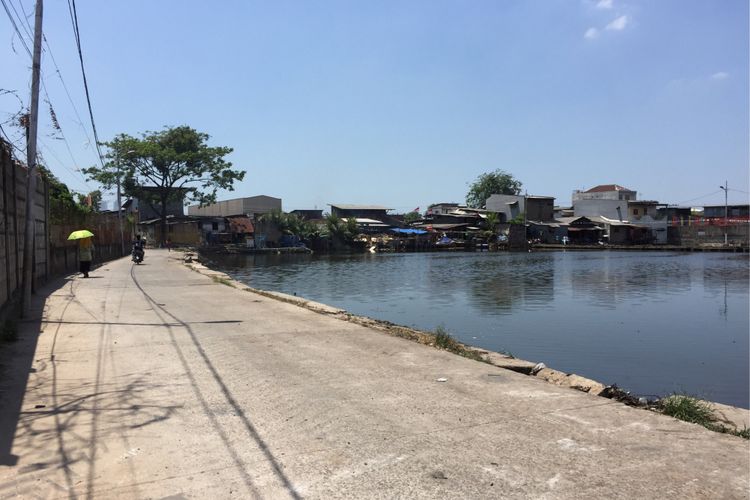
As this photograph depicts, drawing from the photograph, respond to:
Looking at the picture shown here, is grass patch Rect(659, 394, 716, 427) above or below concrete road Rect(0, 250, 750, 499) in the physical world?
below

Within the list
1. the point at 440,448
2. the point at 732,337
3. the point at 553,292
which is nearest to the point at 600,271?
the point at 553,292

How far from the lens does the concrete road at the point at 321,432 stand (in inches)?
141

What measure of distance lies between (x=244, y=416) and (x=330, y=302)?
16.0 meters

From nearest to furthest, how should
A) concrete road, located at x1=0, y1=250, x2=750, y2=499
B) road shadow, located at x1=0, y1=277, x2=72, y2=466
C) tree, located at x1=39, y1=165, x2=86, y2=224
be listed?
concrete road, located at x1=0, y1=250, x2=750, y2=499
road shadow, located at x1=0, y1=277, x2=72, y2=466
tree, located at x1=39, y1=165, x2=86, y2=224

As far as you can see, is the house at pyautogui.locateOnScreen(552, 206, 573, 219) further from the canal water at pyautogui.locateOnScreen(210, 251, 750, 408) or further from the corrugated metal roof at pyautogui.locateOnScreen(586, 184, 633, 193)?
the canal water at pyautogui.locateOnScreen(210, 251, 750, 408)

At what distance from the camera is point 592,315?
18.0 metres

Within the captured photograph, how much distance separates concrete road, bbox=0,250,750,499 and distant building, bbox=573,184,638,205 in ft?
273

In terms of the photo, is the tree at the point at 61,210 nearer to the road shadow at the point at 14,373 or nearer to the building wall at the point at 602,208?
the road shadow at the point at 14,373

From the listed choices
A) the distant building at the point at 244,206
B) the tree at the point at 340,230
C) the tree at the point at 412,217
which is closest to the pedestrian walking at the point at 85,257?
the tree at the point at 340,230

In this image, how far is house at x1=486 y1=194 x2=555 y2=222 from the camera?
78000 mm

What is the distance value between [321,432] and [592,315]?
609 inches

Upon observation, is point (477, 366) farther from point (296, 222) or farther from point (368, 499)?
point (296, 222)

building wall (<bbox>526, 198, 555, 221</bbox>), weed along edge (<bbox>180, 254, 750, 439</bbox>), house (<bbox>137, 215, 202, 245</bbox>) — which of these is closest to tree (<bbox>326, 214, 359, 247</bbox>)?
house (<bbox>137, 215, 202, 245</bbox>)

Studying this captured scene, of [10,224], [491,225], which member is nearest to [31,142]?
[10,224]
